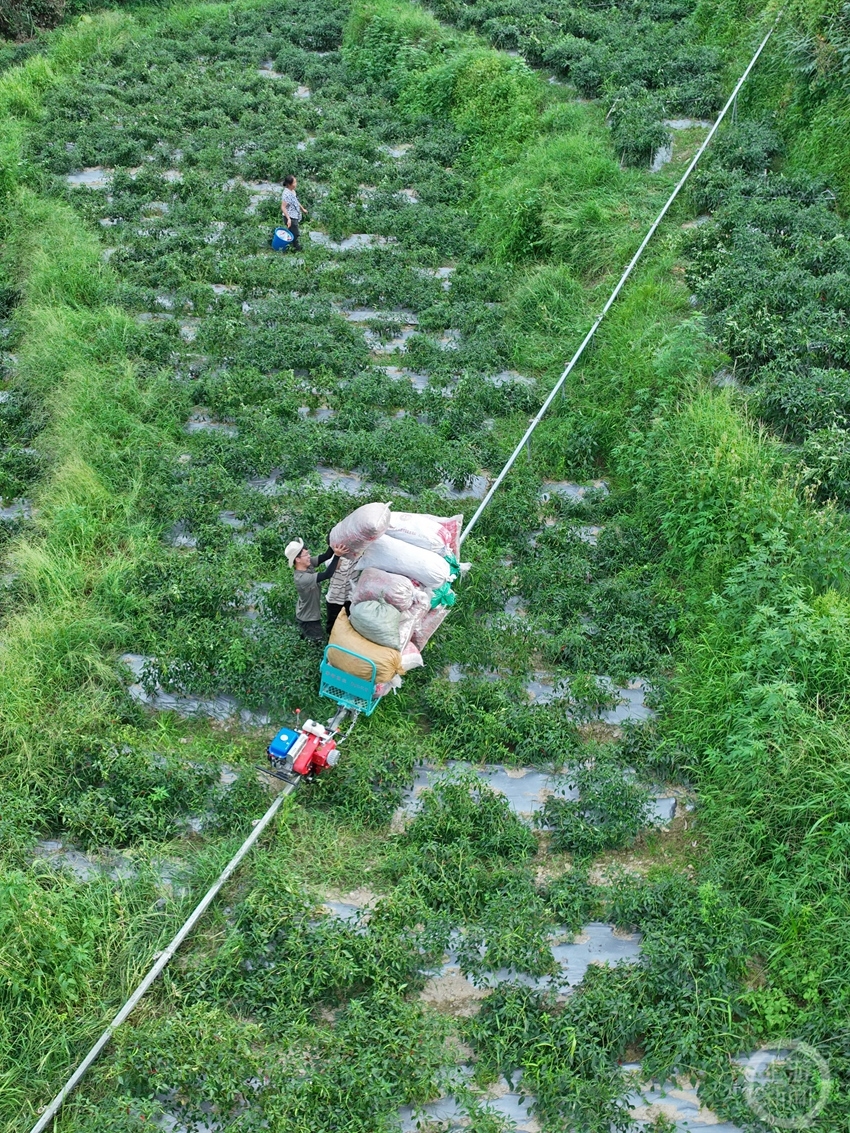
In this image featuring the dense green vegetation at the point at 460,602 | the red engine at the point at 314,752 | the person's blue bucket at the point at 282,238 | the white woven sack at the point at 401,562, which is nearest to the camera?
the dense green vegetation at the point at 460,602

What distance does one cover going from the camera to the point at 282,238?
14.9 metres

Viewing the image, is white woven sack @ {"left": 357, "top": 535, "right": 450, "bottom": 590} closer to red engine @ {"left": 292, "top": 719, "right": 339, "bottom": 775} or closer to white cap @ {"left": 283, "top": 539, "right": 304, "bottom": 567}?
white cap @ {"left": 283, "top": 539, "right": 304, "bottom": 567}

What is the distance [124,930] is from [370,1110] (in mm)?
1954

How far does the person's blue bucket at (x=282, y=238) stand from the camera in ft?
48.7

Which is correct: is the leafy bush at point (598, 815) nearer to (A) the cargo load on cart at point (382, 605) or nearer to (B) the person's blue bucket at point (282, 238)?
(A) the cargo load on cart at point (382, 605)

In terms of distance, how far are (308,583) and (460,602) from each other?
1477 millimetres

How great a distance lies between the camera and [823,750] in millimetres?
6883

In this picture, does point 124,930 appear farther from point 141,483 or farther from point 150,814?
point 141,483

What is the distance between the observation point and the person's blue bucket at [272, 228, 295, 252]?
48.7 ft

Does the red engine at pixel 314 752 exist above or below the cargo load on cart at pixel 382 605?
below

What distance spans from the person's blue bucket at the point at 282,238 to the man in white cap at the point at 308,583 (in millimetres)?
7885

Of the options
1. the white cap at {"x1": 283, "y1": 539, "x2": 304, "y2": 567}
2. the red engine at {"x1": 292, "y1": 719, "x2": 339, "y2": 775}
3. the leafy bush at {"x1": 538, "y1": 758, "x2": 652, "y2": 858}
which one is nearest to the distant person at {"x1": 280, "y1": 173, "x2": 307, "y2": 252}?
the white cap at {"x1": 283, "y1": 539, "x2": 304, "y2": 567}

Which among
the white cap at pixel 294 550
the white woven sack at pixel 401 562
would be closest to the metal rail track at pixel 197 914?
the white woven sack at pixel 401 562

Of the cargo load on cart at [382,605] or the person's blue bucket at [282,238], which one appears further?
the person's blue bucket at [282,238]
